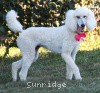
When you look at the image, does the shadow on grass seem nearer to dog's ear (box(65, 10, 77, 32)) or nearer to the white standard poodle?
the white standard poodle

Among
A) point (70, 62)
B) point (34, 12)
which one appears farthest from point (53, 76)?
point (34, 12)

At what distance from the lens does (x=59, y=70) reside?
8.25 metres

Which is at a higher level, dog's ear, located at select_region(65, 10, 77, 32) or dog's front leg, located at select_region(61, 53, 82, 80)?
dog's ear, located at select_region(65, 10, 77, 32)

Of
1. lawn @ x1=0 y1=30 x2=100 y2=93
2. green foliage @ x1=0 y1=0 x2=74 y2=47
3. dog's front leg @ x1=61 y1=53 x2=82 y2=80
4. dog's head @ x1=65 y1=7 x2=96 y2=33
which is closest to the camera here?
lawn @ x1=0 y1=30 x2=100 y2=93

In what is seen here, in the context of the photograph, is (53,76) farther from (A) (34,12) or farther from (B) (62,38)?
(A) (34,12)

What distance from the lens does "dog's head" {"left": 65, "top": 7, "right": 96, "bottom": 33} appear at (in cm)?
651

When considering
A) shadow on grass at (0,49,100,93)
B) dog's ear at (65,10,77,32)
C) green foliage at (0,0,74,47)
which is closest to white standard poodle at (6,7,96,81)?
dog's ear at (65,10,77,32)

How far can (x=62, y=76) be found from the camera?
7535mm

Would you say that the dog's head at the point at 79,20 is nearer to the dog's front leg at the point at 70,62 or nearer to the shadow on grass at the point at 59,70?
the dog's front leg at the point at 70,62

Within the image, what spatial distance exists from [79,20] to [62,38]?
452mm

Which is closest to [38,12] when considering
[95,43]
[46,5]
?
[46,5]

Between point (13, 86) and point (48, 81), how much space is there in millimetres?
616

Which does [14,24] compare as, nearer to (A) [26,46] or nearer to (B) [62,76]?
(A) [26,46]

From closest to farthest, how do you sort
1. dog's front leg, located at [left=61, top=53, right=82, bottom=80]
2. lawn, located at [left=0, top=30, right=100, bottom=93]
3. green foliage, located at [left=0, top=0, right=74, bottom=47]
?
lawn, located at [left=0, top=30, right=100, bottom=93], dog's front leg, located at [left=61, top=53, right=82, bottom=80], green foliage, located at [left=0, top=0, right=74, bottom=47]
